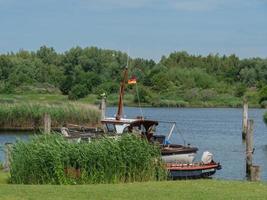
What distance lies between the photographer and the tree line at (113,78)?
152m

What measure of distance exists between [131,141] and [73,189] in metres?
5.23

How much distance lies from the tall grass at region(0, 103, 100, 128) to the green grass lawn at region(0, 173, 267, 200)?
44318 mm

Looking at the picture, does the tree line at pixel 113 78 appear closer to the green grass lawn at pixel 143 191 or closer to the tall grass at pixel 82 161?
the tall grass at pixel 82 161

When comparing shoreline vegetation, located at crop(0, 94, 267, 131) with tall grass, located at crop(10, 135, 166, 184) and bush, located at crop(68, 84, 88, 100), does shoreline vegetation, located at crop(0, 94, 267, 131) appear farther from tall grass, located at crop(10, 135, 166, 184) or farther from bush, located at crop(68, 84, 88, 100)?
bush, located at crop(68, 84, 88, 100)

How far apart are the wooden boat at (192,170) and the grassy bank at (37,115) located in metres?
32.2

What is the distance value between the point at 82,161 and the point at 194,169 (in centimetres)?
1134

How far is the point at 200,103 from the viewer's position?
509 ft

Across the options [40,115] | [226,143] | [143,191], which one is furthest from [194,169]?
[40,115]

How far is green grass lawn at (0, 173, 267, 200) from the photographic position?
64.4 ft

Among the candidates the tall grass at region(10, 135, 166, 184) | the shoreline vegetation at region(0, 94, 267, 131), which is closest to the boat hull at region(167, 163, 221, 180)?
the tall grass at region(10, 135, 166, 184)

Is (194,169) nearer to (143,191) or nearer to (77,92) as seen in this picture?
(143,191)

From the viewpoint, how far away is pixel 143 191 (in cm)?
2086

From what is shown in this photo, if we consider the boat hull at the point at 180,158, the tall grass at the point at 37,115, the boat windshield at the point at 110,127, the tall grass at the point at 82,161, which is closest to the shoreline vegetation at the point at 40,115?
the tall grass at the point at 37,115

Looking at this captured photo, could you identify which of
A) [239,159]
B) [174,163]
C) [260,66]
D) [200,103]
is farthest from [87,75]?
[174,163]
